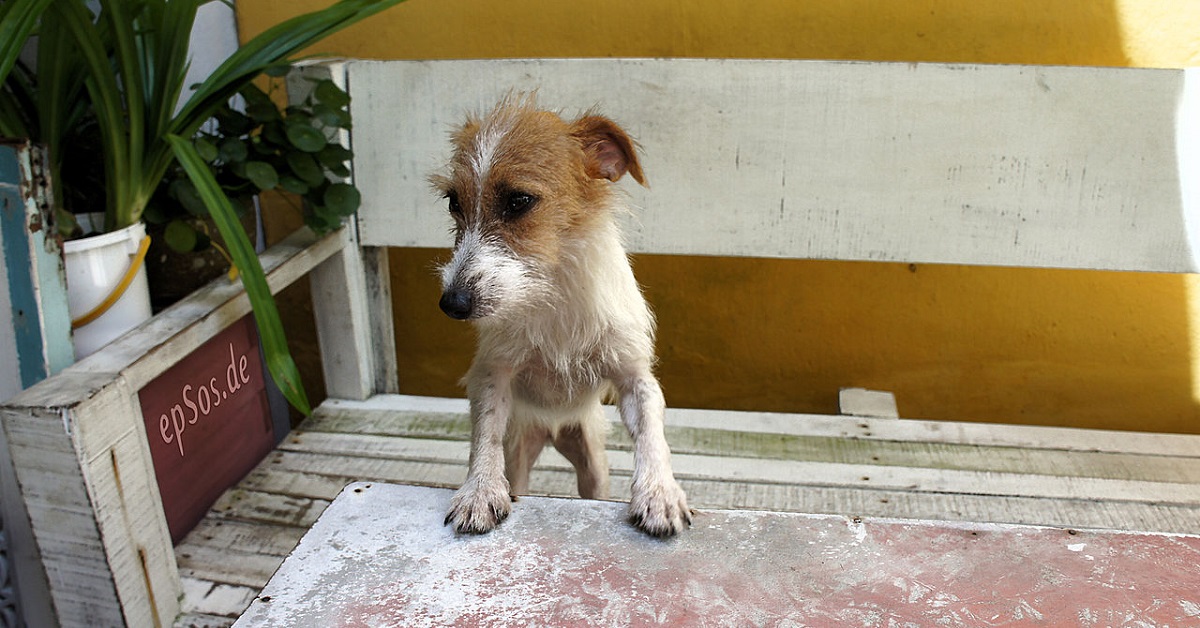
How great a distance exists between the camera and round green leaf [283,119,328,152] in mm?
1933

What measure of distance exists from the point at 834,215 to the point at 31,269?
158 cm

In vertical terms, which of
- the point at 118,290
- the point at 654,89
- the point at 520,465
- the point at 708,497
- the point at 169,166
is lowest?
the point at 708,497

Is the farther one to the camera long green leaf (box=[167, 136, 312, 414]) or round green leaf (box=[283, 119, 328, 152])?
round green leaf (box=[283, 119, 328, 152])

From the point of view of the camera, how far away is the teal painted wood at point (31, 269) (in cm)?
137

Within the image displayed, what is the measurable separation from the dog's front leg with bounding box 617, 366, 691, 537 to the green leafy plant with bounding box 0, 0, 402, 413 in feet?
2.02

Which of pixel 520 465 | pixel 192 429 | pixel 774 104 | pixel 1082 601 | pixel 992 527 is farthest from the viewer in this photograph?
pixel 774 104

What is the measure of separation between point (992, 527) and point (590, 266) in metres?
0.68

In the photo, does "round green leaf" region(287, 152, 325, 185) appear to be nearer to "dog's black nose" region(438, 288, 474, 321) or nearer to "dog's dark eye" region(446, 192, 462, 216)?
"dog's dark eye" region(446, 192, 462, 216)

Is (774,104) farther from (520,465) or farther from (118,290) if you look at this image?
(118,290)

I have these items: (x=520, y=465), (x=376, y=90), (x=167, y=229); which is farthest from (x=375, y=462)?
(x=376, y=90)

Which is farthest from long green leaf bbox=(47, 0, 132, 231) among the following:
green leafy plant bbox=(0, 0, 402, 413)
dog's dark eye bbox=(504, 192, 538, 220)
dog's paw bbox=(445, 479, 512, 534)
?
A: dog's paw bbox=(445, 479, 512, 534)

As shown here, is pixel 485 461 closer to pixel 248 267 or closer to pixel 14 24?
pixel 248 267

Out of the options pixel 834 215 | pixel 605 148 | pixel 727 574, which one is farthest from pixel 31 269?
pixel 834 215

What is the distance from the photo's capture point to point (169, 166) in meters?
1.93
